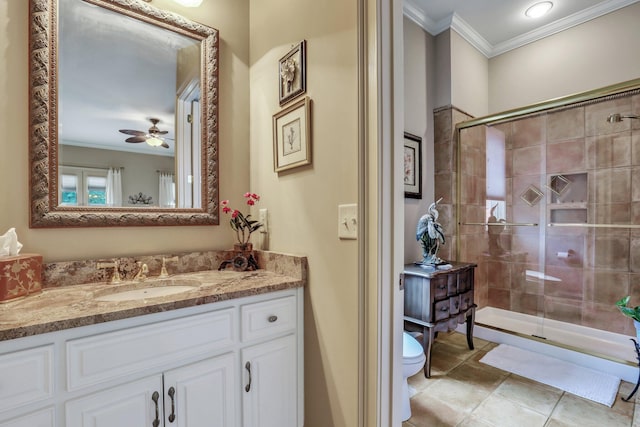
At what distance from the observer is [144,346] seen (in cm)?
95

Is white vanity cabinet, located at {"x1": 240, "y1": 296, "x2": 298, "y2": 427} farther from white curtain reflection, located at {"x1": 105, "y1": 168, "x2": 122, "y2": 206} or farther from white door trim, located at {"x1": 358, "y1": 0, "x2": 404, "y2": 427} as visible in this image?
white curtain reflection, located at {"x1": 105, "y1": 168, "x2": 122, "y2": 206}

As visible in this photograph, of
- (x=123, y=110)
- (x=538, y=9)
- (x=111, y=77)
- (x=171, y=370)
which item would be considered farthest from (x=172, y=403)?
(x=538, y=9)

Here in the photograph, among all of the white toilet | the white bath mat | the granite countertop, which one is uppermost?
the granite countertop

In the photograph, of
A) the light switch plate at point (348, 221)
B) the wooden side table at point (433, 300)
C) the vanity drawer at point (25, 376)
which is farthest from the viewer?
the wooden side table at point (433, 300)

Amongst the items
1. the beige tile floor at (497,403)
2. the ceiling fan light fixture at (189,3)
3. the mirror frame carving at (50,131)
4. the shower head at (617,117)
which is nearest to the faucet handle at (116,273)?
the mirror frame carving at (50,131)

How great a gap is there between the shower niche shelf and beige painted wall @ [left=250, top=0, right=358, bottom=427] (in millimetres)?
2707

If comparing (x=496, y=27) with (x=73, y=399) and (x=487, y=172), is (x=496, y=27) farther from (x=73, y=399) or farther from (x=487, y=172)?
(x=73, y=399)

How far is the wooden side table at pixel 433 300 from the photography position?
206 centimetres

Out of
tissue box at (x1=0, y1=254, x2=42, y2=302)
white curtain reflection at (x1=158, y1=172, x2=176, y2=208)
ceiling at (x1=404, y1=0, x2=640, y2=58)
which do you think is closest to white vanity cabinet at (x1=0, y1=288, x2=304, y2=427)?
tissue box at (x1=0, y1=254, x2=42, y2=302)

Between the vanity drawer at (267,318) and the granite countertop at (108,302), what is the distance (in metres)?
0.06

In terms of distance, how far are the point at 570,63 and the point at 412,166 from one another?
1.78m

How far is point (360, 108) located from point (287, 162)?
1.63 feet

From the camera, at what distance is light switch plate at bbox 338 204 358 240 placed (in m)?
1.11

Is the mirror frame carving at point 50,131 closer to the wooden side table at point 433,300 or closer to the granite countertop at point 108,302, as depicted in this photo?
the granite countertop at point 108,302
